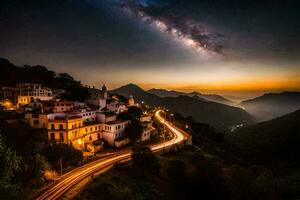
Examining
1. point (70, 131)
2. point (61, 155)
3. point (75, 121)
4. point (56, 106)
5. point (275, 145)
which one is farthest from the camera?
point (275, 145)

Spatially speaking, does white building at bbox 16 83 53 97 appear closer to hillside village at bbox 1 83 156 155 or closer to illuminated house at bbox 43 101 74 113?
hillside village at bbox 1 83 156 155

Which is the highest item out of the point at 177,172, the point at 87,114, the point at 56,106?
the point at 56,106

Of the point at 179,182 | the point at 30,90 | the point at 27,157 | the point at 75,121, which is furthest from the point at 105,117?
the point at 30,90

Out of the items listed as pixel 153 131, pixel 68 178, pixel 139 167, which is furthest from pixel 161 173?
pixel 153 131

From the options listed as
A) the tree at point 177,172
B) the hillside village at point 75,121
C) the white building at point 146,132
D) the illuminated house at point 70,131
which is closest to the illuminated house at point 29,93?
the hillside village at point 75,121

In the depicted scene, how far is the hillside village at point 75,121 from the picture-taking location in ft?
173

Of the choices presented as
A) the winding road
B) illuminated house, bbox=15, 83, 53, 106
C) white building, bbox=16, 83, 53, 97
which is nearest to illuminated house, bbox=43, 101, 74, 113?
illuminated house, bbox=15, 83, 53, 106

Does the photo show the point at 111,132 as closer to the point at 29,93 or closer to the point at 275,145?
the point at 29,93

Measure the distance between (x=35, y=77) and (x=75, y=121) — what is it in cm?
5942

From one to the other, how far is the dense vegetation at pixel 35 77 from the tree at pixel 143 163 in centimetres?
4536

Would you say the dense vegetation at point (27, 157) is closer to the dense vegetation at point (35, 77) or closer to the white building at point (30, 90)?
the white building at point (30, 90)

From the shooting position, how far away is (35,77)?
103 metres

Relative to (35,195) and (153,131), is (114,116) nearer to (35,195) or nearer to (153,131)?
(153,131)

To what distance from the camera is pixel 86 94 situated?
85375 mm
